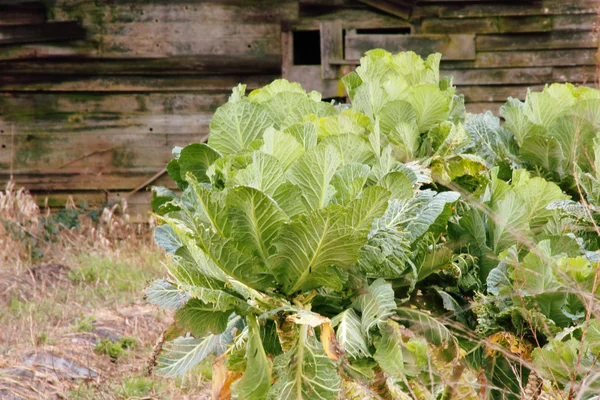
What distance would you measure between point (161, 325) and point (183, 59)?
3.52 meters

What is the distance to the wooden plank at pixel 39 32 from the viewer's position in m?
7.02

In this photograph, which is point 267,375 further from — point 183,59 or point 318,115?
point 183,59

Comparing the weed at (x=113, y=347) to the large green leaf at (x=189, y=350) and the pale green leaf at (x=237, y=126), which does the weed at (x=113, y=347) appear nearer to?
the large green leaf at (x=189, y=350)

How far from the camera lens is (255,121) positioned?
73.6 inches

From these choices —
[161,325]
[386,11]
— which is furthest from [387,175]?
[386,11]

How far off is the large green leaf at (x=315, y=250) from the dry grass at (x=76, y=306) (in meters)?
1.78

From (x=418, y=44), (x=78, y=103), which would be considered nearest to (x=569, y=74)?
(x=418, y=44)

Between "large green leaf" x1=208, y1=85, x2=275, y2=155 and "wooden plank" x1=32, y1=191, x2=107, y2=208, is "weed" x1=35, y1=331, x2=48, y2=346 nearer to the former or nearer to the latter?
"large green leaf" x1=208, y1=85, x2=275, y2=155

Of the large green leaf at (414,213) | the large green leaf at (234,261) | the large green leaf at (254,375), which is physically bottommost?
the large green leaf at (254,375)

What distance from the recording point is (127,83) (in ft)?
23.7

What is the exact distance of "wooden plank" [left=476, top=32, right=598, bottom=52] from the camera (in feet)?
22.9

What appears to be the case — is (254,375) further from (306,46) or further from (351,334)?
(306,46)

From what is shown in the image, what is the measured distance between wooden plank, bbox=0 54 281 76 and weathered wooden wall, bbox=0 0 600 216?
10mm

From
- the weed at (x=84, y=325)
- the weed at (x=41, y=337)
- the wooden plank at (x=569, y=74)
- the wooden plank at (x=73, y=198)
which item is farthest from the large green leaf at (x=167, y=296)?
the wooden plank at (x=569, y=74)
